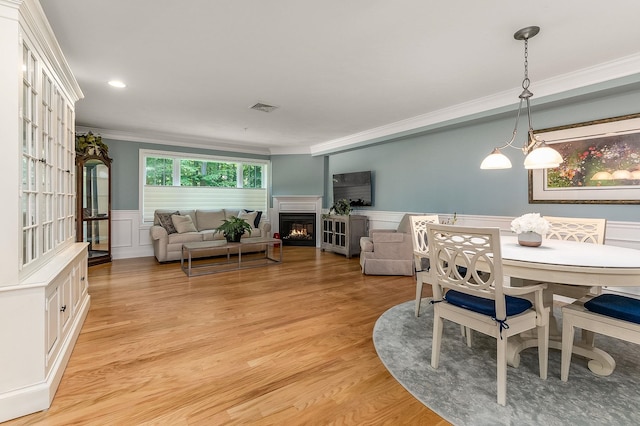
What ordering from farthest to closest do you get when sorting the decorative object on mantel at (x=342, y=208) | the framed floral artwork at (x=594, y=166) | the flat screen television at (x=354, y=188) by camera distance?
1. the decorative object on mantel at (x=342, y=208)
2. the flat screen television at (x=354, y=188)
3. the framed floral artwork at (x=594, y=166)

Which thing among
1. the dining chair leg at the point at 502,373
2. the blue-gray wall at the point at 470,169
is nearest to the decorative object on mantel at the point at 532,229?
the dining chair leg at the point at 502,373

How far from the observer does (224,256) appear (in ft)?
18.4

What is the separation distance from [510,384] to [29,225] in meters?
2.93

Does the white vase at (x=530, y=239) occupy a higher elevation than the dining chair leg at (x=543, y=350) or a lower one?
higher

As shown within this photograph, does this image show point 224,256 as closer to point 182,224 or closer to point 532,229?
point 182,224

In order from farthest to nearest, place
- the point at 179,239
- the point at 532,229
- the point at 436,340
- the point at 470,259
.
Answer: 1. the point at 179,239
2. the point at 532,229
3. the point at 436,340
4. the point at 470,259

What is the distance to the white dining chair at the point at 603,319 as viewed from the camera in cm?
162

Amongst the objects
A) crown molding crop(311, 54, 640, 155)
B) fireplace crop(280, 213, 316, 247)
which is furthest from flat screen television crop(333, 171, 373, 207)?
fireplace crop(280, 213, 316, 247)

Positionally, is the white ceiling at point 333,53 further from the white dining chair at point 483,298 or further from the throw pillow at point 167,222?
the throw pillow at point 167,222

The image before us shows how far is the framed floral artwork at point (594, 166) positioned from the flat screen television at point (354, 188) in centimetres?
280

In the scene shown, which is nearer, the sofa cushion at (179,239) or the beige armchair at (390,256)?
the beige armchair at (390,256)

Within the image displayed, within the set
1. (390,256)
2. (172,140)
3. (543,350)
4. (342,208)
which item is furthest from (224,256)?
(543,350)

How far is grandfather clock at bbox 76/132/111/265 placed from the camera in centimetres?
473

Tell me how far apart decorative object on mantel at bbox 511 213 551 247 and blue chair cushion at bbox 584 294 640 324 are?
0.50 meters
